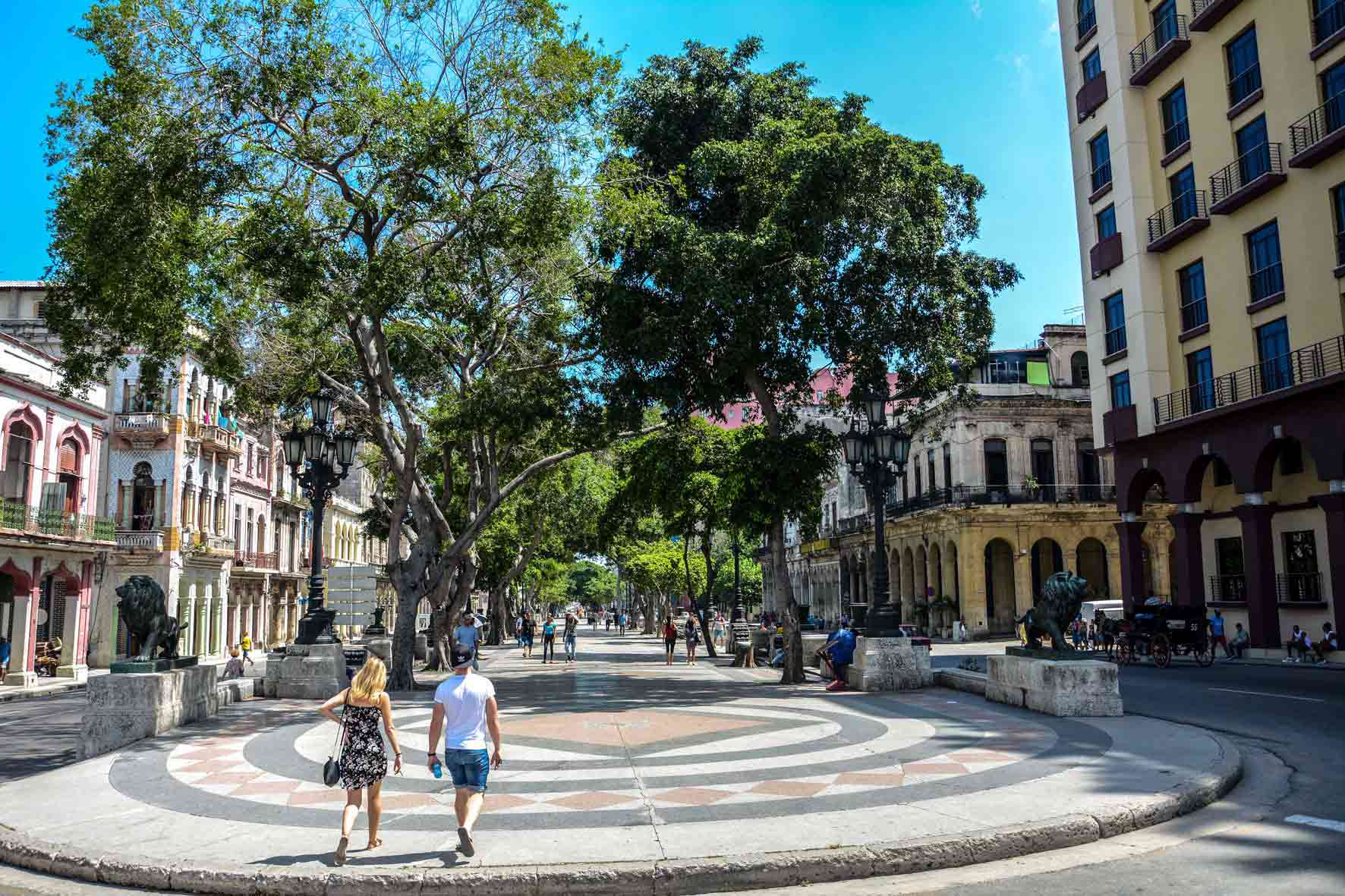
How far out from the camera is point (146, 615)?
1295cm

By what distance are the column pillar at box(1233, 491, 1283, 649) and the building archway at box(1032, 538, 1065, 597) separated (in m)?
22.1

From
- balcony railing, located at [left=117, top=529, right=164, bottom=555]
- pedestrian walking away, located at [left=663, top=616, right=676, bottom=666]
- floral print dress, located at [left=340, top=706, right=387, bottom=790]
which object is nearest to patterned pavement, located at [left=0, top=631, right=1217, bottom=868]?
floral print dress, located at [left=340, top=706, right=387, bottom=790]

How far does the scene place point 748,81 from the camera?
21.2m

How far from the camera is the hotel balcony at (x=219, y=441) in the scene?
40531 mm

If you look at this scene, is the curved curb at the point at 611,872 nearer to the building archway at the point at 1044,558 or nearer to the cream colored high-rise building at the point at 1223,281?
the cream colored high-rise building at the point at 1223,281

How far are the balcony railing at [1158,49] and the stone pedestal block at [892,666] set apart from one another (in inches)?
936

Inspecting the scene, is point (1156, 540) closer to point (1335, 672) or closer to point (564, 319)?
point (1335, 672)

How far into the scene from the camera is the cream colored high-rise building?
998 inches

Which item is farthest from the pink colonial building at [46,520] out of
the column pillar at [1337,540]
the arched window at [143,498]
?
the column pillar at [1337,540]

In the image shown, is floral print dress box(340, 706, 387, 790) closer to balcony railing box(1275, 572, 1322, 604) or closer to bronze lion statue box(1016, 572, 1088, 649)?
bronze lion statue box(1016, 572, 1088, 649)

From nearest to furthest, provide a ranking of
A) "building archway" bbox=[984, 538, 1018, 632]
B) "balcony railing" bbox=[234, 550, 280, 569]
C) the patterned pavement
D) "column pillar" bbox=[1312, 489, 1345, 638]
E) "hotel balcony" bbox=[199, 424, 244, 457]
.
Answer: the patterned pavement → "column pillar" bbox=[1312, 489, 1345, 638] → "hotel balcony" bbox=[199, 424, 244, 457] → "balcony railing" bbox=[234, 550, 280, 569] → "building archway" bbox=[984, 538, 1018, 632]

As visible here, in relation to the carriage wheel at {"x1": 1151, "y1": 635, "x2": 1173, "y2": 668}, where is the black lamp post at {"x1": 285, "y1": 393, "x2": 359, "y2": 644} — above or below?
above

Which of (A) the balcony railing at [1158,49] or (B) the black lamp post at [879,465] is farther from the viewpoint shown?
(A) the balcony railing at [1158,49]

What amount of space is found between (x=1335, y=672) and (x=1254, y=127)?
15752mm
